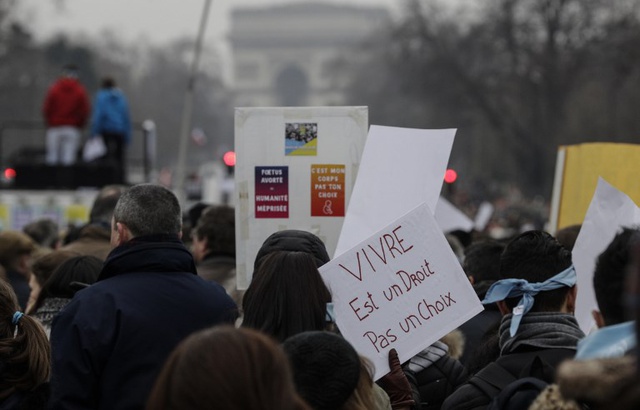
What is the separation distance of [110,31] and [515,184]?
34.8 m

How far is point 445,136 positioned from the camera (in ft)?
17.4

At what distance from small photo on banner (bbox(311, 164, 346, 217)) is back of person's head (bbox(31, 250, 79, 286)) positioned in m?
1.14

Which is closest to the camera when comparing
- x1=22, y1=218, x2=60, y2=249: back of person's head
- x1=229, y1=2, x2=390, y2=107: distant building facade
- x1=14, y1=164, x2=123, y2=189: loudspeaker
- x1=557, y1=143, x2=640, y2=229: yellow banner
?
x1=557, y1=143, x2=640, y2=229: yellow banner

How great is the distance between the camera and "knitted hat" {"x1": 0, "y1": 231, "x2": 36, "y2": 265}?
7.75 m

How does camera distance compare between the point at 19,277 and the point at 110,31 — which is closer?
the point at 19,277

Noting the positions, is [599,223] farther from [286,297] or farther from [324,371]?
[324,371]

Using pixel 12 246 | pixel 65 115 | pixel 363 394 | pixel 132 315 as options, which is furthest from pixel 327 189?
pixel 65 115

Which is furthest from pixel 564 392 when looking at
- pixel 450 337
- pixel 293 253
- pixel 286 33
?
pixel 286 33

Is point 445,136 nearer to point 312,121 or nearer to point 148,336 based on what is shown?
point 312,121

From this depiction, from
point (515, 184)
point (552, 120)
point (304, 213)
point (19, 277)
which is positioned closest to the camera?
point (304, 213)

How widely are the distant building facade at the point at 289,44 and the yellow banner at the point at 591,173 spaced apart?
118924 mm

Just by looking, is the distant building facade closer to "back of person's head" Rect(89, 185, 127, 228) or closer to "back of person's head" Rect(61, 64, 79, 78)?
"back of person's head" Rect(61, 64, 79, 78)

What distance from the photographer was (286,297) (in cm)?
380

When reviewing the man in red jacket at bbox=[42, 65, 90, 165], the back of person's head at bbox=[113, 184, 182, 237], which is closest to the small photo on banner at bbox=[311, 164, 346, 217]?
the back of person's head at bbox=[113, 184, 182, 237]
